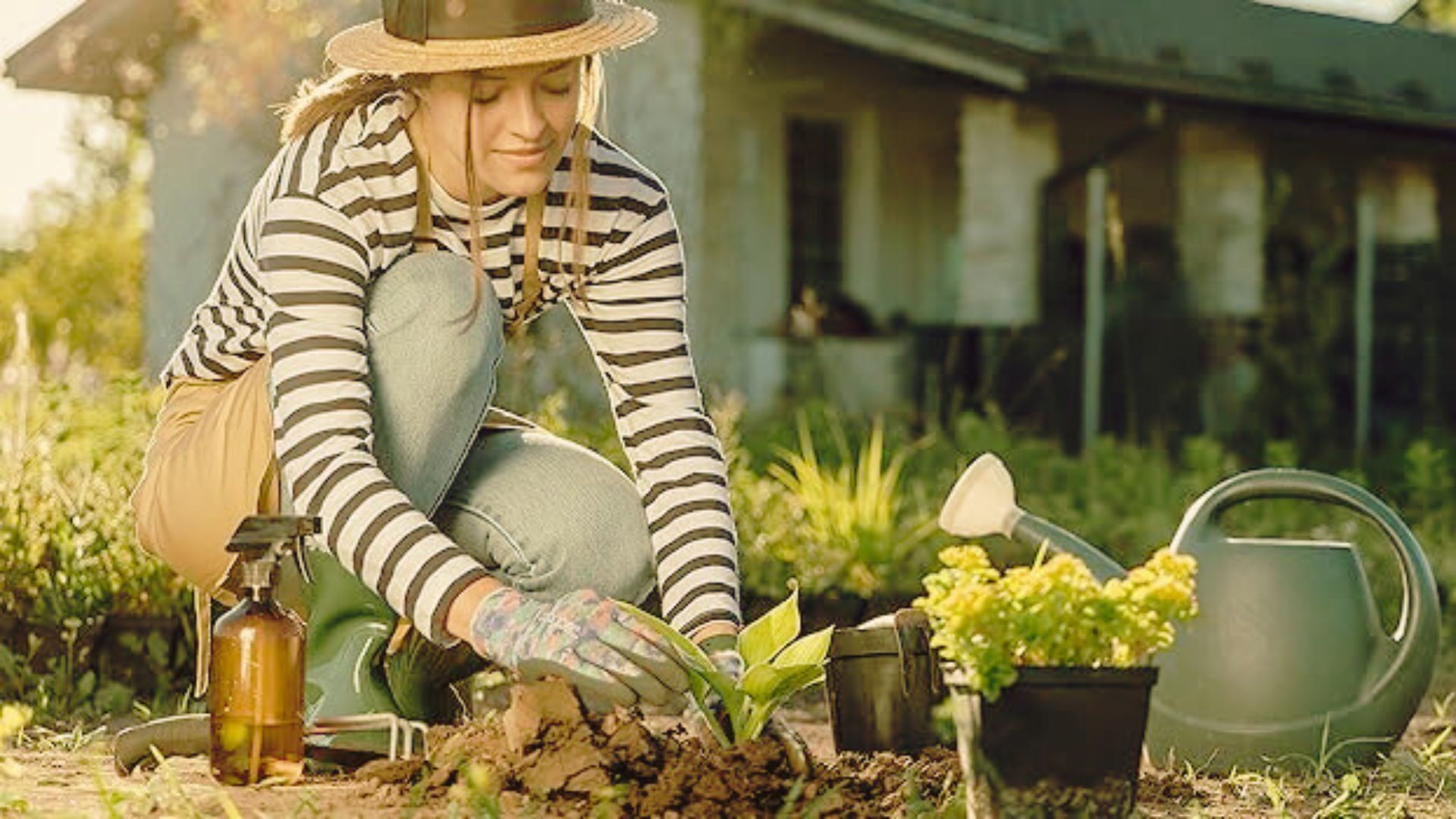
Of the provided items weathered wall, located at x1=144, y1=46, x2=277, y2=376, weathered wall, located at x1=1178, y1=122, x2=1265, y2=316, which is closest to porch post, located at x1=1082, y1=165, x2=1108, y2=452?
weathered wall, located at x1=1178, y1=122, x2=1265, y2=316

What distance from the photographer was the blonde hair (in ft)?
12.1

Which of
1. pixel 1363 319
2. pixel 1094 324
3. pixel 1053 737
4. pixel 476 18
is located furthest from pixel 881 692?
pixel 1363 319

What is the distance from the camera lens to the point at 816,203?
47.8ft

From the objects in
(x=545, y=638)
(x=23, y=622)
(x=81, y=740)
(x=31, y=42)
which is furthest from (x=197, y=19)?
(x=545, y=638)

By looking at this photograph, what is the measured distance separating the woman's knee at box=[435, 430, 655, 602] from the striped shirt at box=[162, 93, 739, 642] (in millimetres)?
68

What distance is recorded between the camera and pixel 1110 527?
8266 mm

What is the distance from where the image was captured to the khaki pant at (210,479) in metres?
3.79

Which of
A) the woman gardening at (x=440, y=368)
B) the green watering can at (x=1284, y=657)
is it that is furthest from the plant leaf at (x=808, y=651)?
the green watering can at (x=1284, y=657)

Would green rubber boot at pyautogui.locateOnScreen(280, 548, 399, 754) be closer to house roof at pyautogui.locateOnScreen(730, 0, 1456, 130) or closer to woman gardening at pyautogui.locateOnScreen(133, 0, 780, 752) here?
woman gardening at pyautogui.locateOnScreen(133, 0, 780, 752)

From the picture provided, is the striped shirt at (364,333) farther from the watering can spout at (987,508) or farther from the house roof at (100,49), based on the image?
the house roof at (100,49)

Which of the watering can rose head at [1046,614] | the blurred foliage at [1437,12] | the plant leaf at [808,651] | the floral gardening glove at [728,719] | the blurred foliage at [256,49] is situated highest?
the blurred foliage at [1437,12]

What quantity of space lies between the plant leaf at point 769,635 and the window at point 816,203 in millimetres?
10975

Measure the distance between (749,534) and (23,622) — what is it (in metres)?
2.10

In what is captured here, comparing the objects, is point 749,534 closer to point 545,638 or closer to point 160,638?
point 160,638
